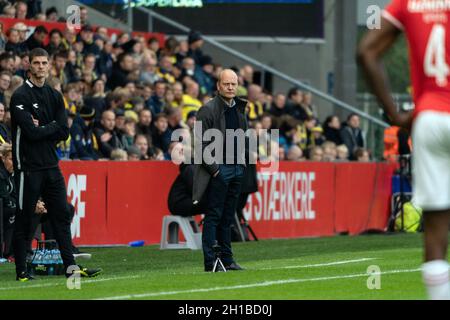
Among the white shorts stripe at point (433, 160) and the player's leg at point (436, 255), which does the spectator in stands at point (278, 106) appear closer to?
the player's leg at point (436, 255)

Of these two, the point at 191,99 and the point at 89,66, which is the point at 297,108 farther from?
the point at 89,66

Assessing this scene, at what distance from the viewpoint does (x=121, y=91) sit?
21953 mm

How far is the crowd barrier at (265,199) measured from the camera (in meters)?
18.8

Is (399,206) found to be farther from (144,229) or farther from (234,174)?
(234,174)

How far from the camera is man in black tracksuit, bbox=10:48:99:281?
12.7 meters

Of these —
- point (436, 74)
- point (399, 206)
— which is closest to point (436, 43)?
point (436, 74)

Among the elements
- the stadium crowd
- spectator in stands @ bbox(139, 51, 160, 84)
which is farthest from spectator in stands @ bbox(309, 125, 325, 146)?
spectator in stands @ bbox(139, 51, 160, 84)

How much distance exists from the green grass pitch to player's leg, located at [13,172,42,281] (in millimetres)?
253

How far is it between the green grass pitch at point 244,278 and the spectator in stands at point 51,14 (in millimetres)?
6630

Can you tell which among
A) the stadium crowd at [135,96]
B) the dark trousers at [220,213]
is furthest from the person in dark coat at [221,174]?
the stadium crowd at [135,96]

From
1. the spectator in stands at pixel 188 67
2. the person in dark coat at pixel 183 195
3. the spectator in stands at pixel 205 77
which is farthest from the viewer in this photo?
the spectator in stands at pixel 205 77

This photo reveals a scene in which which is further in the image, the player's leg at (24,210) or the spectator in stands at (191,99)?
the spectator in stands at (191,99)

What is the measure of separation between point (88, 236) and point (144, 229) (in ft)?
4.31

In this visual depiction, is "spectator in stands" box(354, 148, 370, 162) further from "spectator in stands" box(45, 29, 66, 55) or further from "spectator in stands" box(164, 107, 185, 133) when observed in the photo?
"spectator in stands" box(45, 29, 66, 55)
